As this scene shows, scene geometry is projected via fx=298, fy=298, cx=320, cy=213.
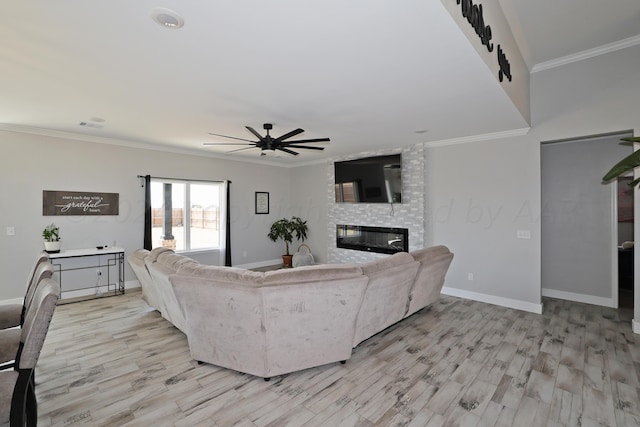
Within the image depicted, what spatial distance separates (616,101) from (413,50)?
3.40 metres

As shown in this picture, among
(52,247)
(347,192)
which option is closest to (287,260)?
(347,192)

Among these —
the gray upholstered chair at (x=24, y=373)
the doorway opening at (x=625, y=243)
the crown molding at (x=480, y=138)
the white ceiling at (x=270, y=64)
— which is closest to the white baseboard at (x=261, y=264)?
the white ceiling at (x=270, y=64)

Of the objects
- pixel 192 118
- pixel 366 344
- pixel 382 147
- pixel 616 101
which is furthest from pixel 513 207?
pixel 192 118

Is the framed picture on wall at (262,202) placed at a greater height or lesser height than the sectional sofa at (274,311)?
greater

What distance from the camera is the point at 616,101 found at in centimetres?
377

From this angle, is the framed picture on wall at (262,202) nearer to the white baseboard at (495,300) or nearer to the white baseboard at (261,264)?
the white baseboard at (261,264)

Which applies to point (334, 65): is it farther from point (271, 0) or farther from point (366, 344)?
point (366, 344)

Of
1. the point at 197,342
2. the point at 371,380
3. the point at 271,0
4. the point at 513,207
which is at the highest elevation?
the point at 271,0

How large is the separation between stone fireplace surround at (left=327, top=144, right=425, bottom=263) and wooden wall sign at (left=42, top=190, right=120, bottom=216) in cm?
437

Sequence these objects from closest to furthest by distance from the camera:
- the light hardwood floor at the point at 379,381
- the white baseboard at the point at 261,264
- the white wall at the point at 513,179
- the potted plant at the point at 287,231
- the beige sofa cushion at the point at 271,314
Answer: the light hardwood floor at the point at 379,381, the beige sofa cushion at the point at 271,314, the white wall at the point at 513,179, the white baseboard at the point at 261,264, the potted plant at the point at 287,231

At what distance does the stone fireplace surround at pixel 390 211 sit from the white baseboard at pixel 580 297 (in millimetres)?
2294

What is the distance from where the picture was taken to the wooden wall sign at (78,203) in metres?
4.82

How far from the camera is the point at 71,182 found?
500cm

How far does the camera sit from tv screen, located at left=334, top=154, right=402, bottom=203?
230 inches
